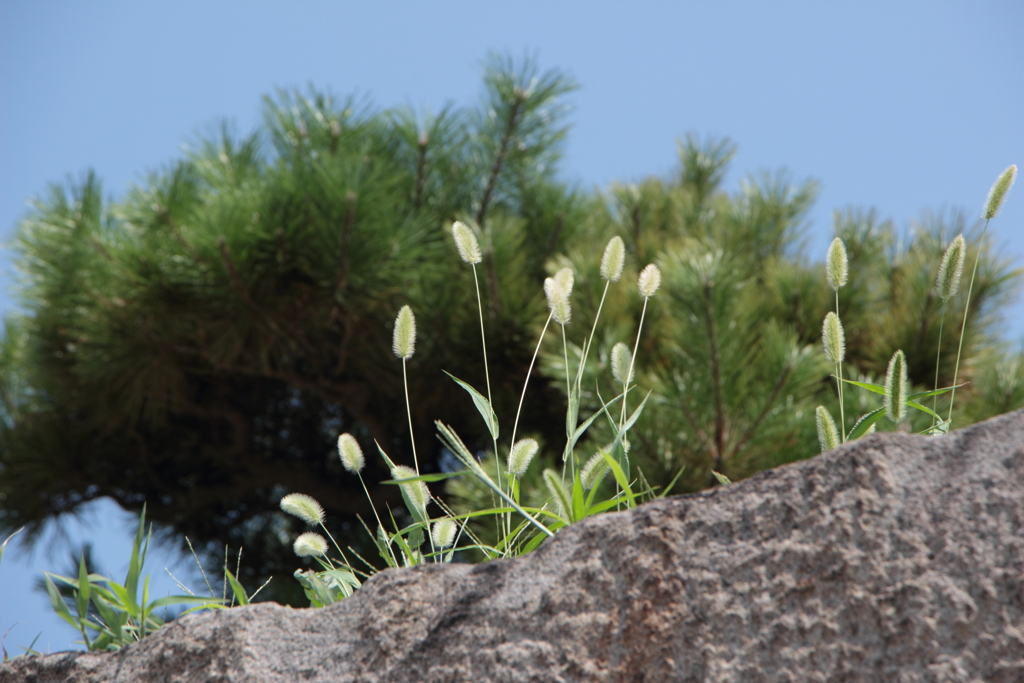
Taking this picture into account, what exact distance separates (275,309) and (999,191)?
1.60m

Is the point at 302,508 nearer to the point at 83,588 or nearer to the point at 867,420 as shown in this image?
the point at 83,588

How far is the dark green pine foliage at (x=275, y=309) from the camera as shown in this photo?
182 cm

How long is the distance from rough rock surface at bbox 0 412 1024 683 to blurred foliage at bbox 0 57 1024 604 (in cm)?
92

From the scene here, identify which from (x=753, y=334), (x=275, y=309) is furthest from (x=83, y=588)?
(x=275, y=309)

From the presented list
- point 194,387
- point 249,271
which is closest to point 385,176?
point 249,271

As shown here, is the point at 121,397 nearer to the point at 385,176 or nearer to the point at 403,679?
the point at 385,176

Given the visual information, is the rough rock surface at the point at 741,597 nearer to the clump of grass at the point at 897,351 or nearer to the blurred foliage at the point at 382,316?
the clump of grass at the point at 897,351

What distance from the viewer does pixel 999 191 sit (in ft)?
1.90

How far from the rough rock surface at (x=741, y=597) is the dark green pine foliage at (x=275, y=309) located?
4.26ft

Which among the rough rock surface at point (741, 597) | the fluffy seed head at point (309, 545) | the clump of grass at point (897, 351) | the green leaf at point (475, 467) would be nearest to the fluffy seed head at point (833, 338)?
the clump of grass at point (897, 351)

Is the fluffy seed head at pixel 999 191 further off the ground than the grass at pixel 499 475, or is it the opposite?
the fluffy seed head at pixel 999 191

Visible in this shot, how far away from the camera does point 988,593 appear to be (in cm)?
39

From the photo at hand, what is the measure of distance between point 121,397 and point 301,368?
47cm

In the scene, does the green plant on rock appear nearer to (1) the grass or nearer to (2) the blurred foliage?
(1) the grass
